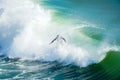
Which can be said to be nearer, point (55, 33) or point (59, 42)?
point (59, 42)

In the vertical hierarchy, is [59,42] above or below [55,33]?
below

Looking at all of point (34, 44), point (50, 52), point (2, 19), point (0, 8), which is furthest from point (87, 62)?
→ point (0, 8)

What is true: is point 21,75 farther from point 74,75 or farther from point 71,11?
point 71,11

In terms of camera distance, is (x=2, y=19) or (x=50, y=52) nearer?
(x=50, y=52)

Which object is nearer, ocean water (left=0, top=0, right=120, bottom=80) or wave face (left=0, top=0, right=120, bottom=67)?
ocean water (left=0, top=0, right=120, bottom=80)

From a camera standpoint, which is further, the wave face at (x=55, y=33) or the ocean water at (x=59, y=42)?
the wave face at (x=55, y=33)
